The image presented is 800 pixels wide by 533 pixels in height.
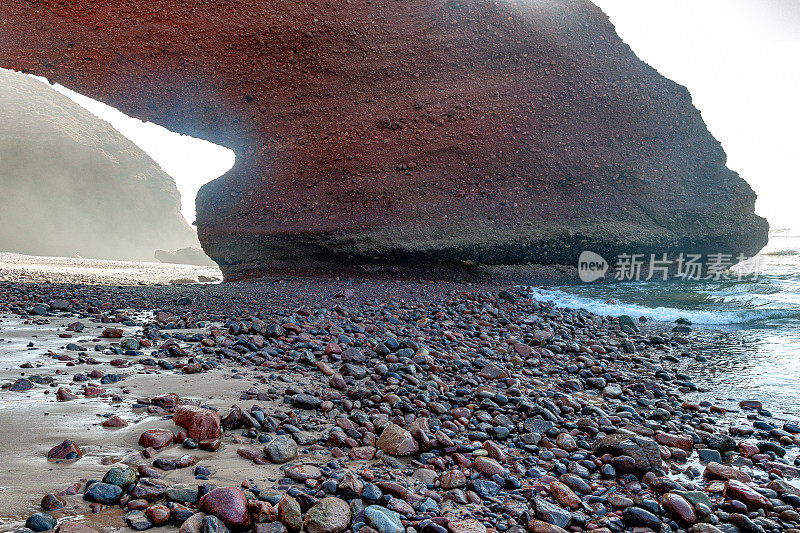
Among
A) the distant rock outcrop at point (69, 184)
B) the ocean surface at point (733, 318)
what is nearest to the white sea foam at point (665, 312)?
the ocean surface at point (733, 318)

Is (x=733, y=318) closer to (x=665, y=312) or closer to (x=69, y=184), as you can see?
(x=665, y=312)

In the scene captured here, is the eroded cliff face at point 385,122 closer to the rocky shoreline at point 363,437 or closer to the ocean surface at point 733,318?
the ocean surface at point 733,318

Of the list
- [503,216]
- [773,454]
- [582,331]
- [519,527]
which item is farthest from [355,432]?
[503,216]

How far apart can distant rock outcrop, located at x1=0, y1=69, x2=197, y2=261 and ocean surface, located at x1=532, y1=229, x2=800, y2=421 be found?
4805 cm

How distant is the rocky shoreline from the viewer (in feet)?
5.69

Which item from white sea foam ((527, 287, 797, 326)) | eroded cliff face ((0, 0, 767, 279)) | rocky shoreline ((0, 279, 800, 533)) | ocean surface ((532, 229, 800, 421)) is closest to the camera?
rocky shoreline ((0, 279, 800, 533))

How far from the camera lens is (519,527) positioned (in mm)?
1853

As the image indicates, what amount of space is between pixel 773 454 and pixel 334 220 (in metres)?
8.82

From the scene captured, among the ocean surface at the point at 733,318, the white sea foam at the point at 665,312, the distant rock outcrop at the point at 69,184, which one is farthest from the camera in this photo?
the distant rock outcrop at the point at 69,184

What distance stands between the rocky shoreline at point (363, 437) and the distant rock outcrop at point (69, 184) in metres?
46.2

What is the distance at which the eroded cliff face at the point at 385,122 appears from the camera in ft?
34.3

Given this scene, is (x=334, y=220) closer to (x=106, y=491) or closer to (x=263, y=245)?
(x=263, y=245)

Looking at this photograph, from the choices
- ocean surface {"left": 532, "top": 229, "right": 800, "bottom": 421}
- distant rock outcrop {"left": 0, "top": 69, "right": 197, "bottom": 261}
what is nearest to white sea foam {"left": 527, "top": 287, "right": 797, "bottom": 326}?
ocean surface {"left": 532, "top": 229, "right": 800, "bottom": 421}

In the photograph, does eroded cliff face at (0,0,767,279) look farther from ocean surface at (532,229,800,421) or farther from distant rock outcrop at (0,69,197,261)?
distant rock outcrop at (0,69,197,261)
